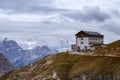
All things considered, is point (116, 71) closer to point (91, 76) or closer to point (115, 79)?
point (115, 79)

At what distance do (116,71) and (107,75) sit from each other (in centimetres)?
619

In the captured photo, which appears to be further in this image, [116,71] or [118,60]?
[118,60]

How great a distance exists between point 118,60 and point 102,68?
985 centimetres

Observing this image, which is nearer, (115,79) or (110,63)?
(115,79)

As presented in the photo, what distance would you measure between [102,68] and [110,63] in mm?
5385

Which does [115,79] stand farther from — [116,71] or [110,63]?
[110,63]

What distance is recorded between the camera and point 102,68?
649ft

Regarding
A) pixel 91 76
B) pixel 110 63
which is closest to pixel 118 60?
pixel 110 63

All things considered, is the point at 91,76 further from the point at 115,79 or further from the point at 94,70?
the point at 115,79

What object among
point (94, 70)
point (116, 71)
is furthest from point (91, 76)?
point (116, 71)

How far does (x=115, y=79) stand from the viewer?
18450 centimetres

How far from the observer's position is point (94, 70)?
199 metres

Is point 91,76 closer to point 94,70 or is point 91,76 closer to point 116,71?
point 94,70

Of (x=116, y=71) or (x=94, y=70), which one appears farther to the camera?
(x=94, y=70)
